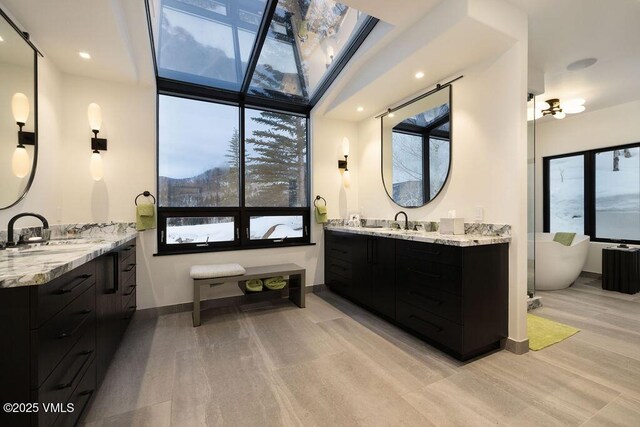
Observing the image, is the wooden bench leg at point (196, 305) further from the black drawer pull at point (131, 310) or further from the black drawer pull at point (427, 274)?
the black drawer pull at point (427, 274)

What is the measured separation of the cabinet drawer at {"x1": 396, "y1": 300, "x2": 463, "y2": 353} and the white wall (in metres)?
4.08

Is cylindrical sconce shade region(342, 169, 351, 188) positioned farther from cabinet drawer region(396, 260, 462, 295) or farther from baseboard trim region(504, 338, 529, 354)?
baseboard trim region(504, 338, 529, 354)

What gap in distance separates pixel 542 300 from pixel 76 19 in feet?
17.9

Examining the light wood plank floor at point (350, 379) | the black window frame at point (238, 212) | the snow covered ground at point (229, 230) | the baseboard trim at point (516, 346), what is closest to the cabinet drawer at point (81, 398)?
the light wood plank floor at point (350, 379)

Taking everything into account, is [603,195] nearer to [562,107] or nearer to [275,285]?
[562,107]

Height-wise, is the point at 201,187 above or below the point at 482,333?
above

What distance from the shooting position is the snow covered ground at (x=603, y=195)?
4039 millimetres

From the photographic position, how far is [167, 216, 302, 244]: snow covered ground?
3.28 metres

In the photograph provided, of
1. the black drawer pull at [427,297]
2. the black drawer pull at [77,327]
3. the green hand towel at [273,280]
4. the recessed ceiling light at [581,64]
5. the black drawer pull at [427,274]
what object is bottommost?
the green hand towel at [273,280]

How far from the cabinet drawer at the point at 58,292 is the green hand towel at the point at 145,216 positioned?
1414 millimetres

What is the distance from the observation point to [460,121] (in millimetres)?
2691

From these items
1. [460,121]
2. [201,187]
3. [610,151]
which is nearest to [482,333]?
[460,121]

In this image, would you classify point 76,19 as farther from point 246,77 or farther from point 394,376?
point 394,376

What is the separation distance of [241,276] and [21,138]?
211 cm
